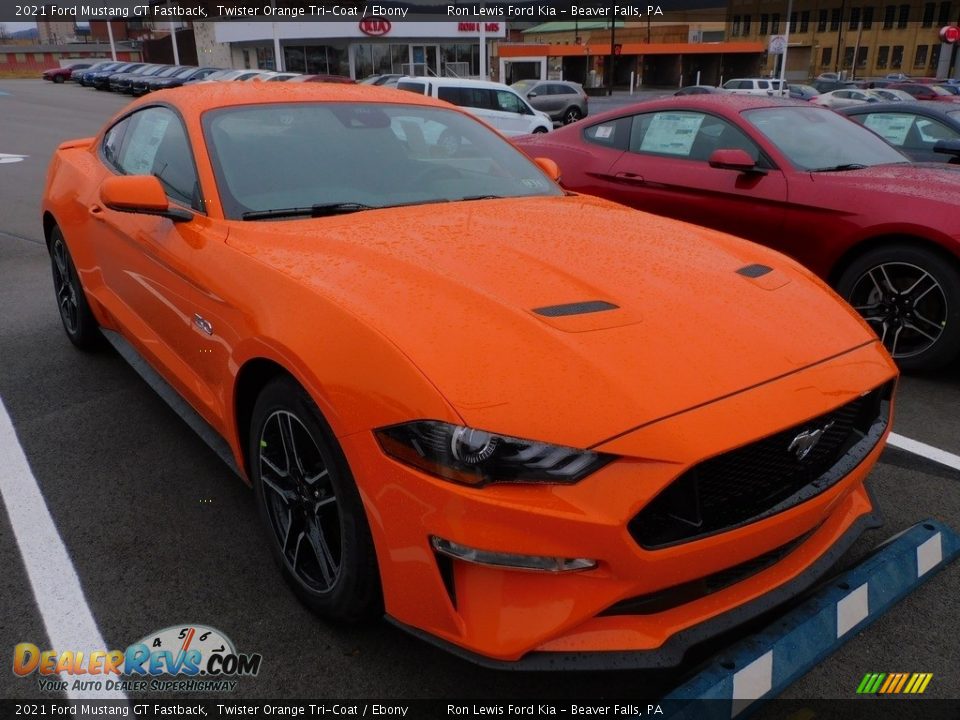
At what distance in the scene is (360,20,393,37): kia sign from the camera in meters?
43.8

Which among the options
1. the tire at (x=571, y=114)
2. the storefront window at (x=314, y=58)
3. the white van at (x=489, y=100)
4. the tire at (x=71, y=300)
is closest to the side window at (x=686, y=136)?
the tire at (x=71, y=300)

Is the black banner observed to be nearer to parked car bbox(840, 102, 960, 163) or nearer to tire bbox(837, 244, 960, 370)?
tire bbox(837, 244, 960, 370)

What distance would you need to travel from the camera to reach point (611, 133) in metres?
6.10

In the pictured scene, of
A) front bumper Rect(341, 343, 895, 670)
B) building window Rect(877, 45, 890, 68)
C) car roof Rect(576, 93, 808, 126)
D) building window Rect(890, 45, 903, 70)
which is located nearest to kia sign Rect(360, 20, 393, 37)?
car roof Rect(576, 93, 808, 126)

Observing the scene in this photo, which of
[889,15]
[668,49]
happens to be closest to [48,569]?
[668,49]

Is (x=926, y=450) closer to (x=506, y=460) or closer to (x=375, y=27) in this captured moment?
(x=506, y=460)

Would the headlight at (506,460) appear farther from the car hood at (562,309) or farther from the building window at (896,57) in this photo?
the building window at (896,57)

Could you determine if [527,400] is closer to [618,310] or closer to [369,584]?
[618,310]

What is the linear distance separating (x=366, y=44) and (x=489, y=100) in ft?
99.0

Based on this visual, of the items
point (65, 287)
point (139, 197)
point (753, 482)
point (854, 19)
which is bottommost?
point (65, 287)

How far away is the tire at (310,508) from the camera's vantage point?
2.03 m

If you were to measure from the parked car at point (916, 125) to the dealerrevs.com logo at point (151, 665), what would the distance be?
695 centimetres

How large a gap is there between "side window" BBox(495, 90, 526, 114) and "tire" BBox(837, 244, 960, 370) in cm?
1582

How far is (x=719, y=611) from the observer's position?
75.1 inches
